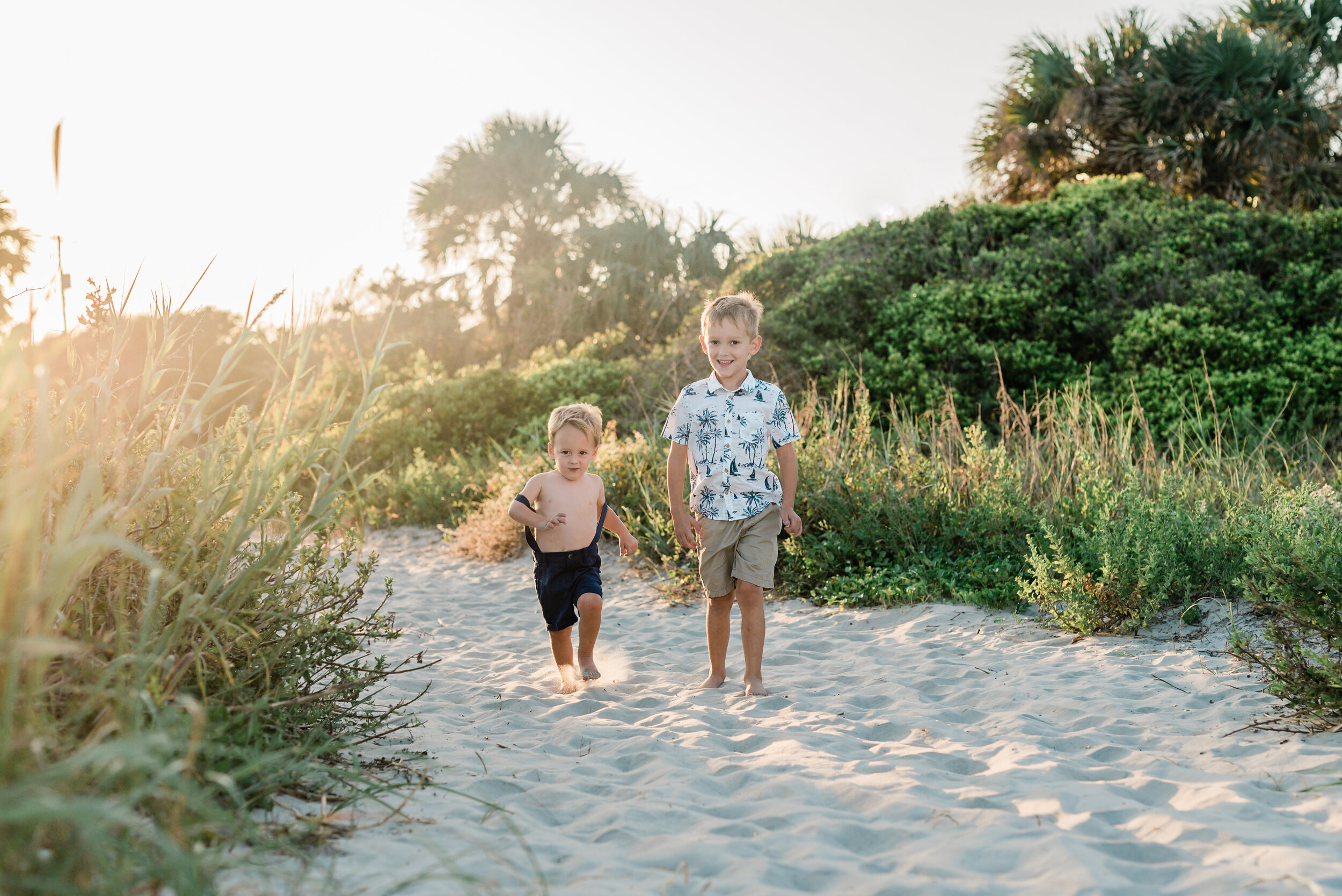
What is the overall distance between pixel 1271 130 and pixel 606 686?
13.8 m

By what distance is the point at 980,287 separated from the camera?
10.8 meters

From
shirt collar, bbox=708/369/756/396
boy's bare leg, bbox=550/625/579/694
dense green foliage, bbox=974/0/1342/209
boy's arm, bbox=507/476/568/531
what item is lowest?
boy's bare leg, bbox=550/625/579/694

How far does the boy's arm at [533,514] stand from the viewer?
416 cm

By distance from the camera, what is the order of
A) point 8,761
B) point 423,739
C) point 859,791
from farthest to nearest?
point 423,739 → point 859,791 → point 8,761

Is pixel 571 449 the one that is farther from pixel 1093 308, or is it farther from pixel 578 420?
pixel 1093 308

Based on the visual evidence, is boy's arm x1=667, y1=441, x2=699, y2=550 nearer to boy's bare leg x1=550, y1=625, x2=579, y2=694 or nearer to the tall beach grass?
boy's bare leg x1=550, y1=625, x2=579, y2=694

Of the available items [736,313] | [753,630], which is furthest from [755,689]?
[736,313]

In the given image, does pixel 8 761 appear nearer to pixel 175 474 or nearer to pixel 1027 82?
pixel 175 474

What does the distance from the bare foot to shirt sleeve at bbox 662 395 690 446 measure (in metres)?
1.15

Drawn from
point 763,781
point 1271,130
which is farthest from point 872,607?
point 1271,130

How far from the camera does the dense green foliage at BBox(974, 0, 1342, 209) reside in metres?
12.9

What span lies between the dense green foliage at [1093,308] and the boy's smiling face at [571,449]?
255 inches

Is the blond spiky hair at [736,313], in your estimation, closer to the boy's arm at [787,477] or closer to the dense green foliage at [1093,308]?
the boy's arm at [787,477]

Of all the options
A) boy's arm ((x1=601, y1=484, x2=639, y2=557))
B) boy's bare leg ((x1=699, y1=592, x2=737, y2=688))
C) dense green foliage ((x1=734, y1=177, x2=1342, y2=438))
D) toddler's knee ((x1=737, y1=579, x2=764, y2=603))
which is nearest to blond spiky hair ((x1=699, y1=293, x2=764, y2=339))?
boy's arm ((x1=601, y1=484, x2=639, y2=557))
